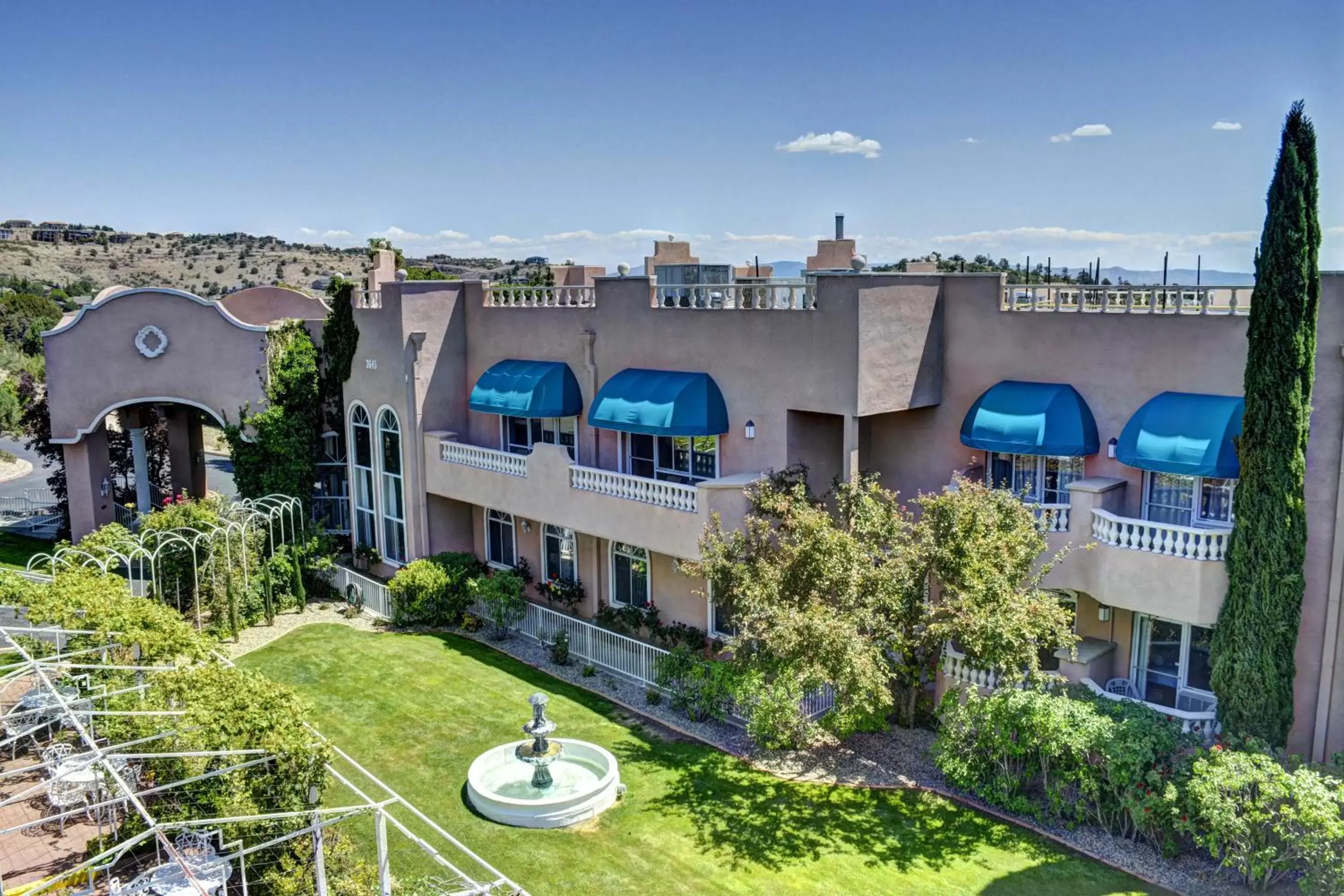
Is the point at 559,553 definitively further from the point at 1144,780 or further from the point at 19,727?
the point at 1144,780

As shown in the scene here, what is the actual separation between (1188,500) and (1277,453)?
10.2ft

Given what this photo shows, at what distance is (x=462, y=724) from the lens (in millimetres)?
24594

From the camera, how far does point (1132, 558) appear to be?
2112 centimetres

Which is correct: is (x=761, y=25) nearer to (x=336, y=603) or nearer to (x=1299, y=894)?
(x=336, y=603)

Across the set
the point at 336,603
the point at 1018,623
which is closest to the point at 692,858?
the point at 1018,623

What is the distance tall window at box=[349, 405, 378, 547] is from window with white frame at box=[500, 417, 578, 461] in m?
5.74

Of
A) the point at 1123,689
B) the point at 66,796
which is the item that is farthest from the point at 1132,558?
the point at 66,796

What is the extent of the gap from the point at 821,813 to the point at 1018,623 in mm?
5435

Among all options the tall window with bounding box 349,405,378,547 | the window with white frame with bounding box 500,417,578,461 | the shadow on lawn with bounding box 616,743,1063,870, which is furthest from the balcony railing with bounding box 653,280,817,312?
the tall window with bounding box 349,405,378,547

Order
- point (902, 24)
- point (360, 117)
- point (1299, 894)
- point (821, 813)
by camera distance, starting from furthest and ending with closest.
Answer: point (360, 117) → point (902, 24) → point (821, 813) → point (1299, 894)

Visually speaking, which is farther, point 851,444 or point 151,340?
point 151,340

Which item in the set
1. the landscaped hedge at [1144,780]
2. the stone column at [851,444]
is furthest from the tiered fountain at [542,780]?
the stone column at [851,444]

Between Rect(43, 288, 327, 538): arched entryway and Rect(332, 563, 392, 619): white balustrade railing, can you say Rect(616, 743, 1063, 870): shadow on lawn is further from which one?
Rect(43, 288, 327, 538): arched entryway

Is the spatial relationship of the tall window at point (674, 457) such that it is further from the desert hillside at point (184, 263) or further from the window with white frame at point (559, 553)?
the desert hillside at point (184, 263)
